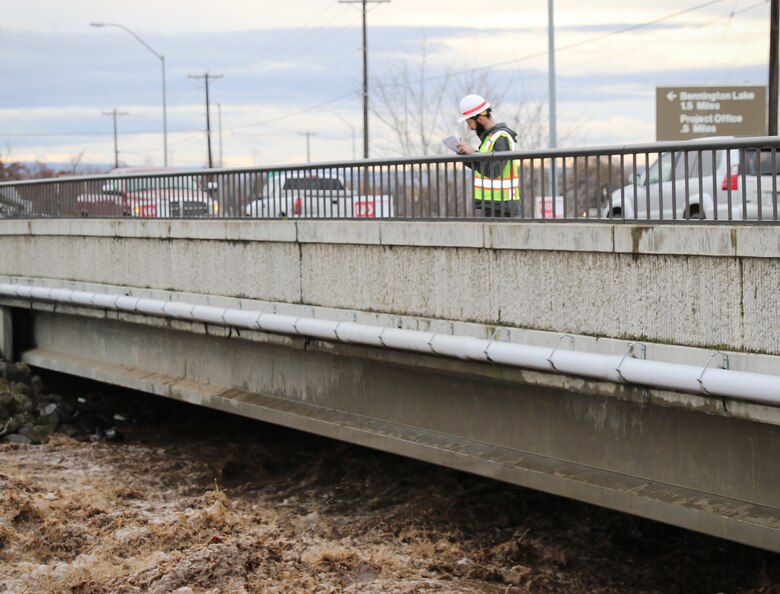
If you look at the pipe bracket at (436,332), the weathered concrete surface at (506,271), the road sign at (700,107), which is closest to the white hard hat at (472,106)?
the weathered concrete surface at (506,271)

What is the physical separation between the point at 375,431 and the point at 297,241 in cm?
210

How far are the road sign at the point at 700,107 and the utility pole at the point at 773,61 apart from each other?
15018 millimetres

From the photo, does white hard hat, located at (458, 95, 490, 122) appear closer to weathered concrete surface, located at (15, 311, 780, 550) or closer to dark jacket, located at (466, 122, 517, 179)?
dark jacket, located at (466, 122, 517, 179)

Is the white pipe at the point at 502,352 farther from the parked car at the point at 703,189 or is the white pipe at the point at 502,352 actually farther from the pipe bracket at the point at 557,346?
the parked car at the point at 703,189

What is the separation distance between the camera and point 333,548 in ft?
33.2

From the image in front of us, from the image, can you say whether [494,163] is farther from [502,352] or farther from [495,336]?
[502,352]

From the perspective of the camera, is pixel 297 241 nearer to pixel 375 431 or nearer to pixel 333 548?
pixel 375 431

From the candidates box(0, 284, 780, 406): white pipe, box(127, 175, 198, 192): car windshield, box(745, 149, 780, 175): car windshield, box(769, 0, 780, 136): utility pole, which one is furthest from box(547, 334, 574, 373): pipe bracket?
box(769, 0, 780, 136): utility pole

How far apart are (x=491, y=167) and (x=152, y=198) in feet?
20.0

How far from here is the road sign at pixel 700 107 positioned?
4062 cm

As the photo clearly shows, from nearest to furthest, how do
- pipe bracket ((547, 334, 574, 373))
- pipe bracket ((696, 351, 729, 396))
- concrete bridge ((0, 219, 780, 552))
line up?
pipe bracket ((696, 351, 729, 396)), concrete bridge ((0, 219, 780, 552)), pipe bracket ((547, 334, 574, 373))

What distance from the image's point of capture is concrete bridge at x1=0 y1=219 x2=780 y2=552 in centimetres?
704

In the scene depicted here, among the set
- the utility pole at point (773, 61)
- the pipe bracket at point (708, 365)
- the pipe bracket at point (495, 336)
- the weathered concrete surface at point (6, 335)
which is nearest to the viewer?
the pipe bracket at point (708, 365)

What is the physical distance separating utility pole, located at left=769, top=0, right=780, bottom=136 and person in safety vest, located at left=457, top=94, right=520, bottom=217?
54.8 feet
